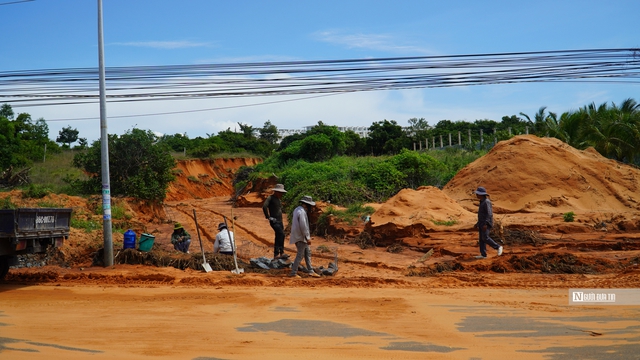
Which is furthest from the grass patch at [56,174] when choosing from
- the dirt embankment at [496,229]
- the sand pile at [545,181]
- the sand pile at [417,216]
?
the sand pile at [545,181]

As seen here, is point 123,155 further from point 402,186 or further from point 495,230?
point 495,230

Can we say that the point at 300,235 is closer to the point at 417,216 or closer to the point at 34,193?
the point at 417,216

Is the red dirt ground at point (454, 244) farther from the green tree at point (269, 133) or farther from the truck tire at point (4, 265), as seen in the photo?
the green tree at point (269, 133)

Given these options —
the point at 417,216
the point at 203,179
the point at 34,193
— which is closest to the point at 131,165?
the point at 34,193

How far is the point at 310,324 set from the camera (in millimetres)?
7531

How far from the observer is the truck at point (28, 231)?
10.3 meters

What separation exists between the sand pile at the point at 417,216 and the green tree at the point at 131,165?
12035 mm

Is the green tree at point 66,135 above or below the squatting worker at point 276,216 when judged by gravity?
above

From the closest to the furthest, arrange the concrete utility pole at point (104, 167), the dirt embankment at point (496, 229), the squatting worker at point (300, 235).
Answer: the squatting worker at point (300, 235) < the dirt embankment at point (496, 229) < the concrete utility pole at point (104, 167)

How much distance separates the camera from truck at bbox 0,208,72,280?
1029 centimetres

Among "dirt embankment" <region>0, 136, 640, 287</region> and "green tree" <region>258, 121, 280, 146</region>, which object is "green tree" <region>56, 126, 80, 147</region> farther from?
"dirt embankment" <region>0, 136, 640, 287</region>

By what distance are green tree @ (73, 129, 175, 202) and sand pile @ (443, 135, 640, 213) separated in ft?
43.1

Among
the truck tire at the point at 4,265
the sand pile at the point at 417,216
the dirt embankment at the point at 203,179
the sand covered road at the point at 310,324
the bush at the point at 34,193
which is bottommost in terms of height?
the sand covered road at the point at 310,324

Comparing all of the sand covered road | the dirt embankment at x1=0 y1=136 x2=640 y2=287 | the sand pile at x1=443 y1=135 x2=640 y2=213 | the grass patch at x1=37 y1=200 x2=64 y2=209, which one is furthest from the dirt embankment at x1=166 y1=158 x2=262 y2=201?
the sand covered road
